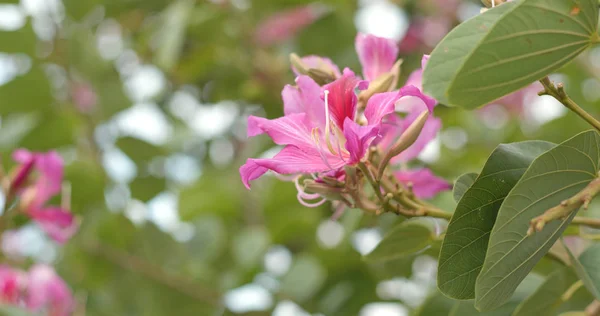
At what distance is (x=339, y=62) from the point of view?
5.31ft

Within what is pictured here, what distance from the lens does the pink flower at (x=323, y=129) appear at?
0.62 metres

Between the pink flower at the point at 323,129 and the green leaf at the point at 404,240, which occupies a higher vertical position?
the pink flower at the point at 323,129

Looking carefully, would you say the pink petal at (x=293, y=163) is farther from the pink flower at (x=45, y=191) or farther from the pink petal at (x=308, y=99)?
the pink flower at (x=45, y=191)

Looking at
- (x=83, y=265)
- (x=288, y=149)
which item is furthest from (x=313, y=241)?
(x=288, y=149)

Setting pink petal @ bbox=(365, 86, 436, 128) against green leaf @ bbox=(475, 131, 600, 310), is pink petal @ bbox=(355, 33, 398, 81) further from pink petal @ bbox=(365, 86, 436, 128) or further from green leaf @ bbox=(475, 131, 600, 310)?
green leaf @ bbox=(475, 131, 600, 310)

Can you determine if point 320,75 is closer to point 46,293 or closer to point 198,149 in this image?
point 46,293

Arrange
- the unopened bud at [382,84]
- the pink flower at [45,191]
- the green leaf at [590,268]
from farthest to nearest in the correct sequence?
the pink flower at [45,191] → the unopened bud at [382,84] → the green leaf at [590,268]

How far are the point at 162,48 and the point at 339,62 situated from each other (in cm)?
41

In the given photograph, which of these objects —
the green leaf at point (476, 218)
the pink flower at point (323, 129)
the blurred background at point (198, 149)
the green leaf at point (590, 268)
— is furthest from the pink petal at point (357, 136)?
the blurred background at point (198, 149)

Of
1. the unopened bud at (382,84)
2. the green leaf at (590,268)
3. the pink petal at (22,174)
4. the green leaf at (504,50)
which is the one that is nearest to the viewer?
the green leaf at (504,50)

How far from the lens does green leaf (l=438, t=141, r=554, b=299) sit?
570 mm

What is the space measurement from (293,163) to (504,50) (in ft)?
0.75

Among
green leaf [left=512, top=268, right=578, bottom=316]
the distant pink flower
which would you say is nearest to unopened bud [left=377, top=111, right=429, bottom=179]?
green leaf [left=512, top=268, right=578, bottom=316]

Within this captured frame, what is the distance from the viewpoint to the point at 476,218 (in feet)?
1.89
